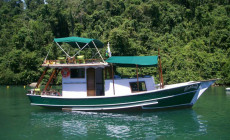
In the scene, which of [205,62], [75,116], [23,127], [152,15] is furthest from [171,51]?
[23,127]

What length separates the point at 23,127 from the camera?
477 inches

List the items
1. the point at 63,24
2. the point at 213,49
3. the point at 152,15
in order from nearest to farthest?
the point at 213,49
the point at 152,15
the point at 63,24

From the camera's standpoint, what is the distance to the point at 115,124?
12.3 m

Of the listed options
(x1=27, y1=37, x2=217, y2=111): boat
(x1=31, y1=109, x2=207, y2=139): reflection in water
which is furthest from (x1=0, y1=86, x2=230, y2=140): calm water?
(x1=27, y1=37, x2=217, y2=111): boat

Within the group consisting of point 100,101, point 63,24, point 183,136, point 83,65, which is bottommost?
point 183,136

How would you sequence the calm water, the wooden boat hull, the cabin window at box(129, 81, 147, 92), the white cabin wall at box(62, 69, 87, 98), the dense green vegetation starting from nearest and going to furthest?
the calm water < the wooden boat hull < the cabin window at box(129, 81, 147, 92) < the white cabin wall at box(62, 69, 87, 98) < the dense green vegetation

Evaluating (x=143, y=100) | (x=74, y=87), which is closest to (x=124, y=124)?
(x=143, y=100)

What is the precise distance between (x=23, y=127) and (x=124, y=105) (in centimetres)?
563

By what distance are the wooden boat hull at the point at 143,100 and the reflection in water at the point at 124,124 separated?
0.44m

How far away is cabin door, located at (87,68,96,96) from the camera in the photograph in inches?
613

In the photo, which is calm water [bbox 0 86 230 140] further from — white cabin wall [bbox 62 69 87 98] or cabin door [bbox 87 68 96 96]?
cabin door [bbox 87 68 96 96]

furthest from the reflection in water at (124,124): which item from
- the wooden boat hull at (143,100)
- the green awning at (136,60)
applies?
the green awning at (136,60)

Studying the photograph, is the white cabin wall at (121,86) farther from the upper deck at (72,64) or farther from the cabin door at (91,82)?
the upper deck at (72,64)

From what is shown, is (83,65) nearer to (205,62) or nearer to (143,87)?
(143,87)
